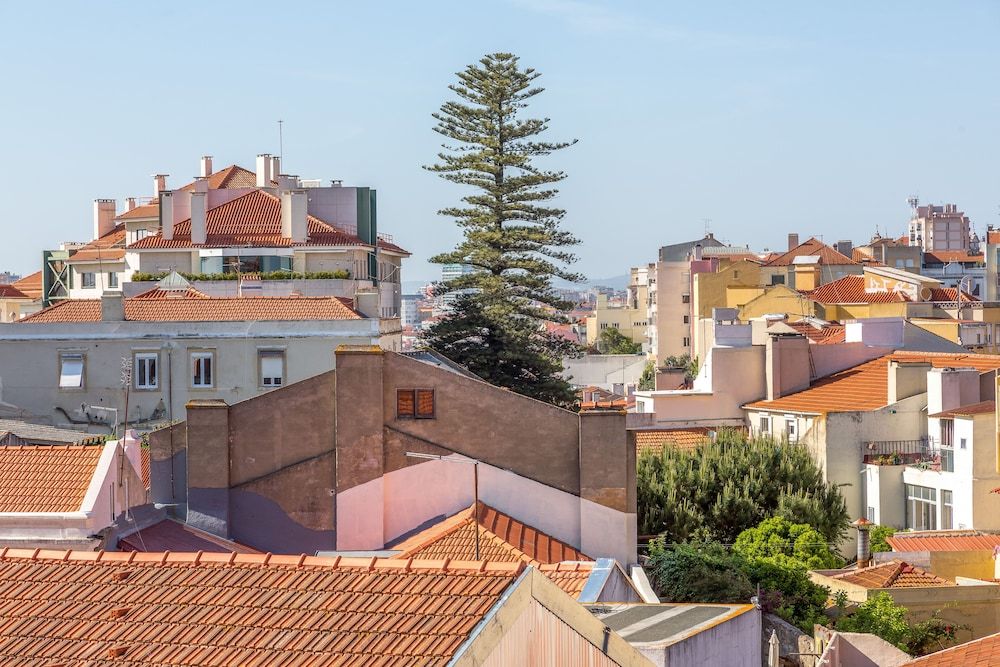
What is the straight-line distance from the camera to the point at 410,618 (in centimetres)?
991

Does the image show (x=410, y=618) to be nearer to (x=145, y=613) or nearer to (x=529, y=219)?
(x=145, y=613)

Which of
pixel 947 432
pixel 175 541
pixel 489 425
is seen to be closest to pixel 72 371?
pixel 175 541

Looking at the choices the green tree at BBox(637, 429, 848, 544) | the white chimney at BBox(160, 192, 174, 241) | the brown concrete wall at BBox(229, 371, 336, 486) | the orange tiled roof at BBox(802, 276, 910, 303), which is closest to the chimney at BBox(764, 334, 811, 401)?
the green tree at BBox(637, 429, 848, 544)

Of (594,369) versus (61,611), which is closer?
(61,611)

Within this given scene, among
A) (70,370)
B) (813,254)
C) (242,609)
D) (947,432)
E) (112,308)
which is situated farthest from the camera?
(813,254)

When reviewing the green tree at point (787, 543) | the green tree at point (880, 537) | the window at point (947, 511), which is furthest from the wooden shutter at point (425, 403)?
the window at point (947, 511)

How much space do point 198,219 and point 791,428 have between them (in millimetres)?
20829

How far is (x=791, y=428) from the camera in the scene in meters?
38.1

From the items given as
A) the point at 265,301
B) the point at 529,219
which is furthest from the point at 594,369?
the point at 265,301

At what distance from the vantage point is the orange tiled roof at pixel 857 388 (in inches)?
1496

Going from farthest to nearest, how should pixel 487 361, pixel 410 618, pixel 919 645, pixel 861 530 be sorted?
pixel 487 361
pixel 861 530
pixel 919 645
pixel 410 618

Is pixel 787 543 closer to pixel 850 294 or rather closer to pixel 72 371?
pixel 72 371

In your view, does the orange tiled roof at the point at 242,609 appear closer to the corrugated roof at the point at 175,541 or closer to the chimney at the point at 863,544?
the corrugated roof at the point at 175,541

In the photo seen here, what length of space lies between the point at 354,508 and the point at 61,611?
10612 mm
